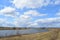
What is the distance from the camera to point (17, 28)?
3719 mm

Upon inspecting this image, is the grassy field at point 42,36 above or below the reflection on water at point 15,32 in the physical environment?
below

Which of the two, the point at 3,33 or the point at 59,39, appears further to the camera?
the point at 59,39

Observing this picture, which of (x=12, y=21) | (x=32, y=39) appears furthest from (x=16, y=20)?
(x=32, y=39)

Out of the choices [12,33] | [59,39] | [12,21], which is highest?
[12,21]

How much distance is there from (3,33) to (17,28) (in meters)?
0.39

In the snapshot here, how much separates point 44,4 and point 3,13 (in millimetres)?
1106

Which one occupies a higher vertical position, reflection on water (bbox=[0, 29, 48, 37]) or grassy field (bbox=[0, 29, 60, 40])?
reflection on water (bbox=[0, 29, 48, 37])

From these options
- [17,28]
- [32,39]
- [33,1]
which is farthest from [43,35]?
[33,1]

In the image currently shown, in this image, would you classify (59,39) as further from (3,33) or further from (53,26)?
(3,33)

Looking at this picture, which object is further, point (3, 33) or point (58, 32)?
point (58, 32)

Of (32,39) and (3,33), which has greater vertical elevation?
(3,33)

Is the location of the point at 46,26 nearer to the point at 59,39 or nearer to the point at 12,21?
the point at 59,39

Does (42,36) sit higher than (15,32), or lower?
lower

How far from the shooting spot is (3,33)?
356 cm
